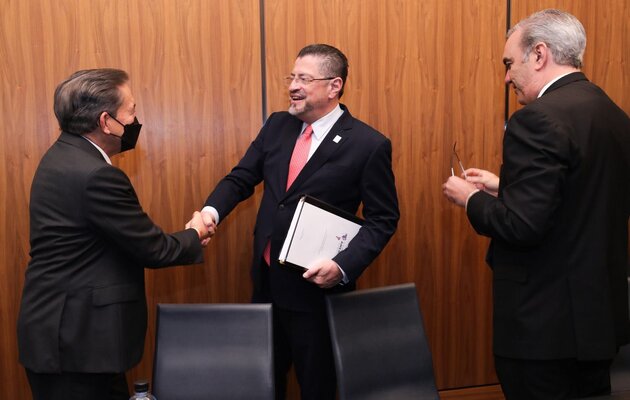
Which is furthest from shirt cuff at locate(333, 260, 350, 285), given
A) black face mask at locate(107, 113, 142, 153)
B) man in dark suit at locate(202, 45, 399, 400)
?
black face mask at locate(107, 113, 142, 153)

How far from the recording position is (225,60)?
128 inches

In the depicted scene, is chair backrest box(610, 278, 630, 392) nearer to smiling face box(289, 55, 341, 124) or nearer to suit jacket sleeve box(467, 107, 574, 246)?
suit jacket sleeve box(467, 107, 574, 246)

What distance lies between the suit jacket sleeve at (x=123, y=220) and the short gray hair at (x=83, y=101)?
0.71 feet

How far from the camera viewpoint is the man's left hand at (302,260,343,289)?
95.0 inches

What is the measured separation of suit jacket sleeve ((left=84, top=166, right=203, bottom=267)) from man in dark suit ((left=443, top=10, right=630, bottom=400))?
110cm

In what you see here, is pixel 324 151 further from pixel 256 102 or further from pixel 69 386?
pixel 69 386

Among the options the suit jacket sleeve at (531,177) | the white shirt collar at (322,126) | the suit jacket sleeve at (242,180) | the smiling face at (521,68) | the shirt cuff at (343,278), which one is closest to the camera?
the suit jacket sleeve at (531,177)

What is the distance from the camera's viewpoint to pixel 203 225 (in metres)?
2.68

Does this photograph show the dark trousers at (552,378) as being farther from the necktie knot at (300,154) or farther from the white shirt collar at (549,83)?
the necktie knot at (300,154)

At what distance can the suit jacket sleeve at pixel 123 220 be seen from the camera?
210 centimetres

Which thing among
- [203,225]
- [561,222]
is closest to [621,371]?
[561,222]

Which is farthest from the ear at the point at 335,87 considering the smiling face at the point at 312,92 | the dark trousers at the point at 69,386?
the dark trousers at the point at 69,386

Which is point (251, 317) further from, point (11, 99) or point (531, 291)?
point (11, 99)

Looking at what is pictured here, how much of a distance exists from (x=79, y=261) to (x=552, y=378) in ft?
5.42
